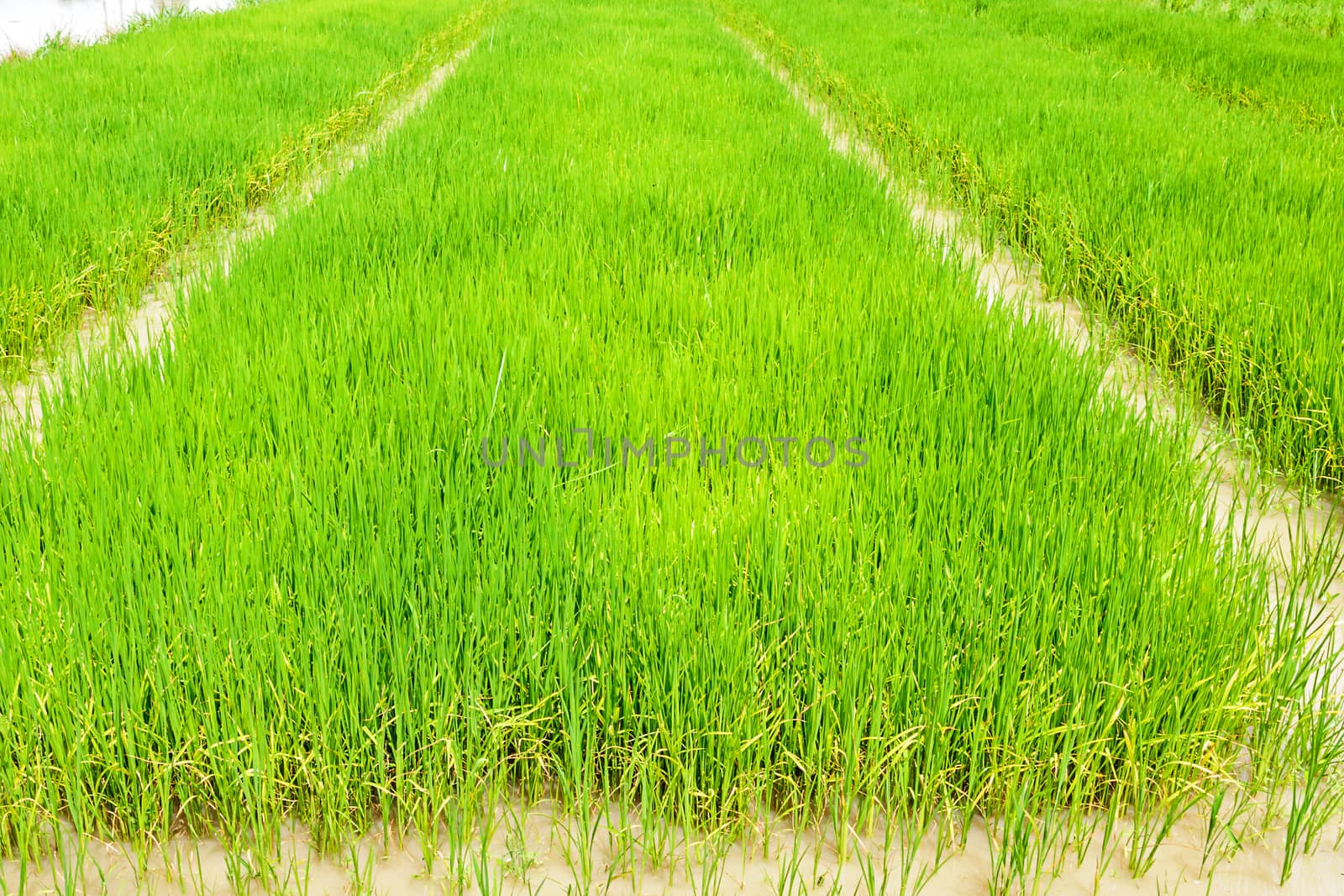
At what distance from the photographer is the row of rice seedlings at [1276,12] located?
9281 millimetres

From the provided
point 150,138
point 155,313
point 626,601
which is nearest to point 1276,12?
point 150,138

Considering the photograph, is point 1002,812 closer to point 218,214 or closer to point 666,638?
point 666,638

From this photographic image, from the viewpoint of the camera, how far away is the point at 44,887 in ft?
3.79

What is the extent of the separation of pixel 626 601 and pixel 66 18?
39.1ft

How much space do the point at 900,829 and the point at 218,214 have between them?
386 centimetres

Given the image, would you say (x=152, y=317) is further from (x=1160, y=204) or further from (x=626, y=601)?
(x=1160, y=204)

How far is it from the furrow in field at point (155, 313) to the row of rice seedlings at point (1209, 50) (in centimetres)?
521

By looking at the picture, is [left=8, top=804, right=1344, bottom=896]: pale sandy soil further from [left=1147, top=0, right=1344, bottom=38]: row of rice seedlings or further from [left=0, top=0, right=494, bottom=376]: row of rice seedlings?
[left=1147, top=0, right=1344, bottom=38]: row of rice seedlings

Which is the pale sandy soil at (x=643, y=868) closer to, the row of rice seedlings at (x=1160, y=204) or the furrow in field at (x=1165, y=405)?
the furrow in field at (x=1165, y=405)

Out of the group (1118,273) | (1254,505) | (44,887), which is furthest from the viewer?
(1118,273)

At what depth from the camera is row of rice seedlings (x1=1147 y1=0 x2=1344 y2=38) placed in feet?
30.5

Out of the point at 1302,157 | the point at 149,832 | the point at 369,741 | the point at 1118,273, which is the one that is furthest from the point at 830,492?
the point at 1302,157

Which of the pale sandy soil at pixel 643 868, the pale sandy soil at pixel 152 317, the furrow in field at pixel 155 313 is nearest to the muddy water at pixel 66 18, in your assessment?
the furrow in field at pixel 155 313

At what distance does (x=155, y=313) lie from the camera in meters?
3.26
